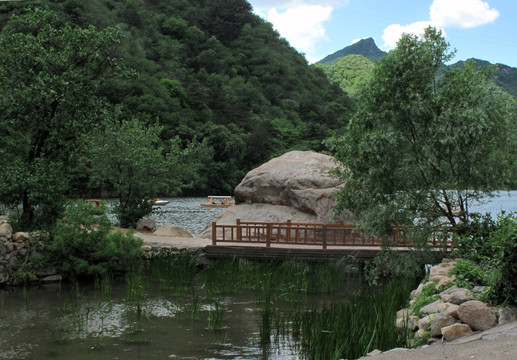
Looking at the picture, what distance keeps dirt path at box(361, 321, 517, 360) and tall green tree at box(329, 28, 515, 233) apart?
13.5 ft

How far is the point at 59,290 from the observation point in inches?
493

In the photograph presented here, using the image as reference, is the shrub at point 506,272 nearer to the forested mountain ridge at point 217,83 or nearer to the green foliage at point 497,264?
the green foliage at point 497,264

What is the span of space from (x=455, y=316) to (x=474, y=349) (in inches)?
39.2

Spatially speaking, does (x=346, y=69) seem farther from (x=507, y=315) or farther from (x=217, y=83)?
(x=507, y=315)

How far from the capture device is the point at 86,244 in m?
13.7

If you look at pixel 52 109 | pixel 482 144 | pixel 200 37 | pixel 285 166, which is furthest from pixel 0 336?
pixel 200 37

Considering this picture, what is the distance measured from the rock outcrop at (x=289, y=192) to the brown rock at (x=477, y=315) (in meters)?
10.3

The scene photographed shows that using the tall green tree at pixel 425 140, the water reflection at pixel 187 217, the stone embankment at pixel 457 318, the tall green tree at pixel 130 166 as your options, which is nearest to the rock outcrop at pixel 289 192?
the tall green tree at pixel 130 166

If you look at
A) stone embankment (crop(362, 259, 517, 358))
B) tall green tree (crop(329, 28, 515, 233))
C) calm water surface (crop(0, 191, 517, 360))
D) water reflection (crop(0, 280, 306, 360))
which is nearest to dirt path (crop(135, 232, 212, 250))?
calm water surface (crop(0, 191, 517, 360))

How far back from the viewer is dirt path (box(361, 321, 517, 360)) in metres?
5.02

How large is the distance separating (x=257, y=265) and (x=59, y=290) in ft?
15.7

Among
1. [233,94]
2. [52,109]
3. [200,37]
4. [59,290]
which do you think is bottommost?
[59,290]

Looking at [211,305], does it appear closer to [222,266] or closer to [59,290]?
Result: [222,266]

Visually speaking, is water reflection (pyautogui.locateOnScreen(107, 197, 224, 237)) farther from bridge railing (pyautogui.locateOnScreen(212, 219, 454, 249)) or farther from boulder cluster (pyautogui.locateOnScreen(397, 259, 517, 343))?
boulder cluster (pyautogui.locateOnScreen(397, 259, 517, 343))
